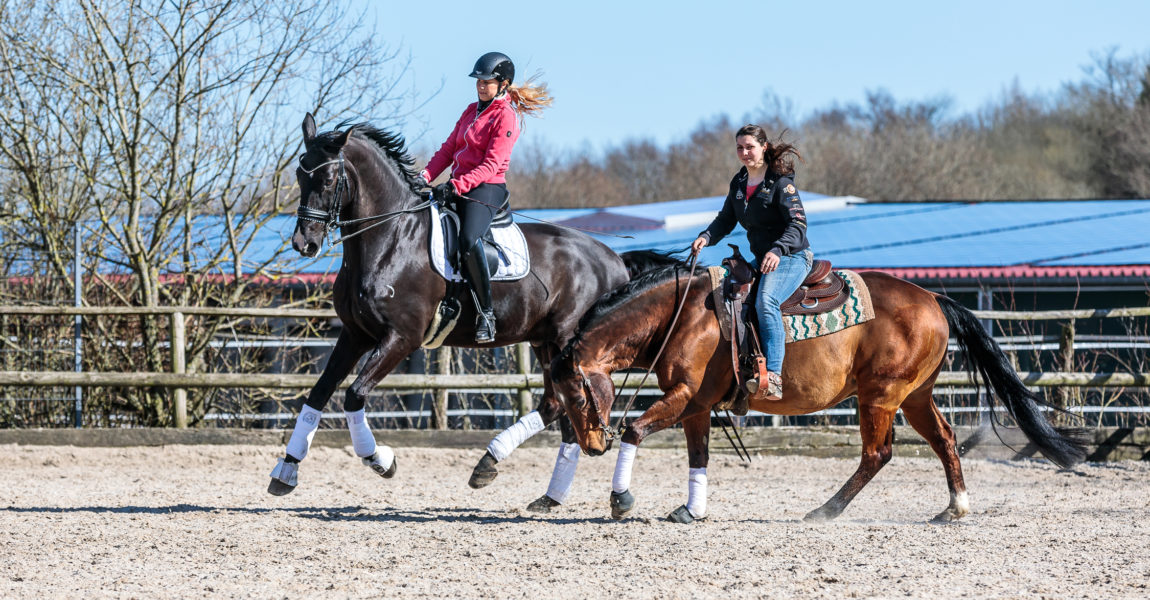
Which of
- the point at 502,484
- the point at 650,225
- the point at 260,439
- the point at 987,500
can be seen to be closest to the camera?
the point at 987,500

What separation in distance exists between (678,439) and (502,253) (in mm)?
3676

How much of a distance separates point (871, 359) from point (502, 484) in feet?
10.5

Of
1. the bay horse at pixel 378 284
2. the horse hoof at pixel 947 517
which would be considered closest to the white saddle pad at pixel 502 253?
the bay horse at pixel 378 284

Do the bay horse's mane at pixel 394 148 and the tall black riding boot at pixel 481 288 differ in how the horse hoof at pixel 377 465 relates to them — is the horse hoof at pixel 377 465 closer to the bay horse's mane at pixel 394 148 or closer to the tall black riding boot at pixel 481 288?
the tall black riding boot at pixel 481 288

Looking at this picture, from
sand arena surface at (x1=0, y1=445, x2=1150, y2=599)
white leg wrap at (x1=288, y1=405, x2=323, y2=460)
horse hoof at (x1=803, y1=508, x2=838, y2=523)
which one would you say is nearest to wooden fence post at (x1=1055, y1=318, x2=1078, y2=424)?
sand arena surface at (x1=0, y1=445, x2=1150, y2=599)

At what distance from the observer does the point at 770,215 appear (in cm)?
615

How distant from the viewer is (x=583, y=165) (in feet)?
209

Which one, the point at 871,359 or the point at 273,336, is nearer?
the point at 871,359

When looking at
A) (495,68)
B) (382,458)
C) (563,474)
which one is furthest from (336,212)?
(563,474)

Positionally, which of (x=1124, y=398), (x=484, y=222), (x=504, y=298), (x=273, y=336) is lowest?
(x=1124, y=398)

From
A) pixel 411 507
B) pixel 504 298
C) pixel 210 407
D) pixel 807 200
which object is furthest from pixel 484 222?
pixel 807 200

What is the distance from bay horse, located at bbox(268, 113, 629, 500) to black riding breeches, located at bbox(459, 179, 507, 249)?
24 centimetres

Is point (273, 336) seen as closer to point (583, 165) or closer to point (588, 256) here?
point (588, 256)

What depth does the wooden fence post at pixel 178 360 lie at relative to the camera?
995cm
